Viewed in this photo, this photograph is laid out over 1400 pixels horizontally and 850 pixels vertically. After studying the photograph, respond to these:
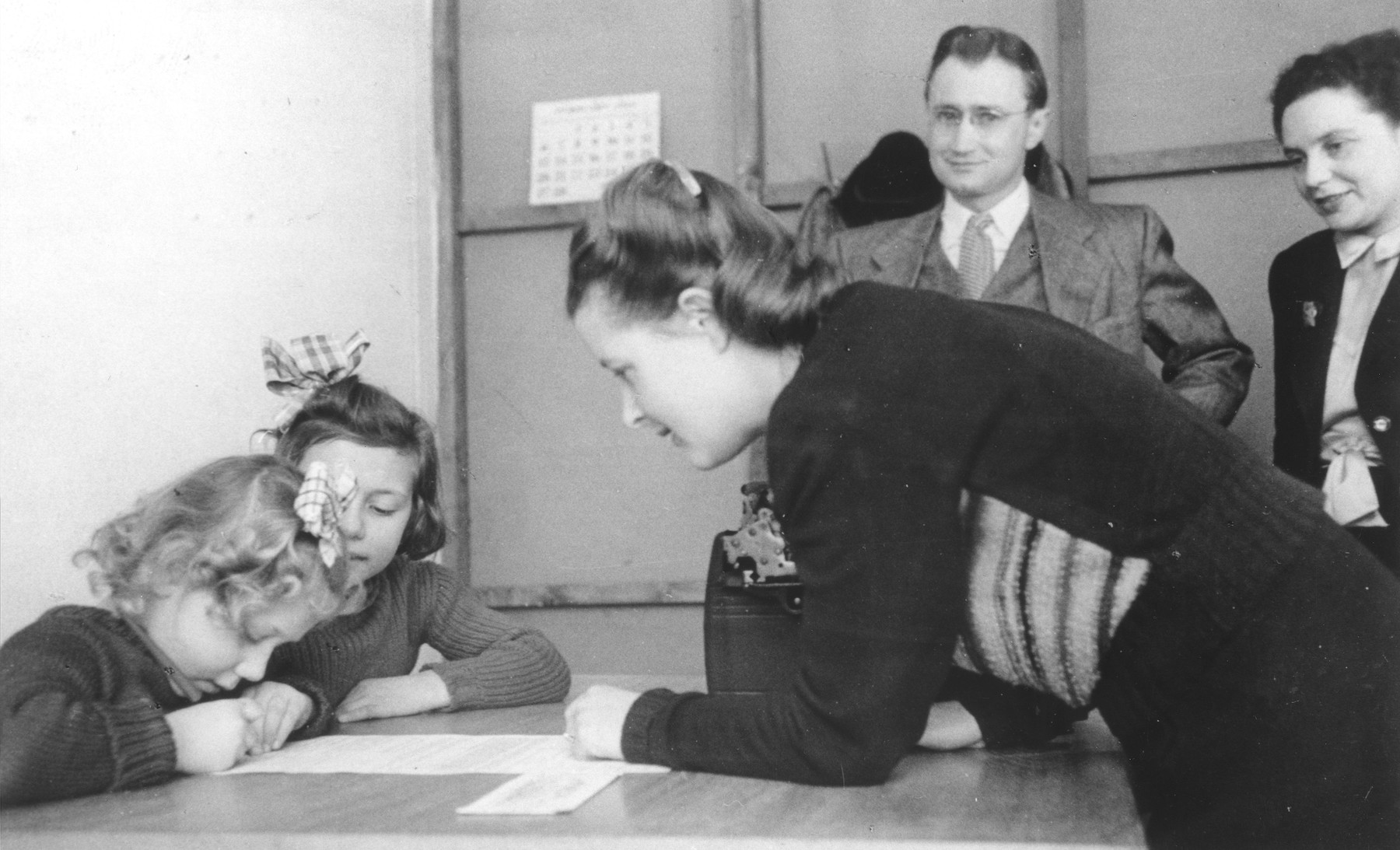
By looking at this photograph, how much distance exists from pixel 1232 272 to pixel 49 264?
247cm

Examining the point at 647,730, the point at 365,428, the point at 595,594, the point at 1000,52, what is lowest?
the point at 595,594

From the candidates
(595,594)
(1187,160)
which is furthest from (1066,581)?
(595,594)

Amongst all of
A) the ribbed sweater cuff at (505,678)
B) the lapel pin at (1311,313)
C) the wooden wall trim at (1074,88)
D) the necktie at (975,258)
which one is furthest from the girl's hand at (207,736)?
the wooden wall trim at (1074,88)

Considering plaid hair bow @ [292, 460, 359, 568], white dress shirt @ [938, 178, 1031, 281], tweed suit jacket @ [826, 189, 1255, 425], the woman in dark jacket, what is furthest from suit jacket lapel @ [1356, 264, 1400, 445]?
plaid hair bow @ [292, 460, 359, 568]

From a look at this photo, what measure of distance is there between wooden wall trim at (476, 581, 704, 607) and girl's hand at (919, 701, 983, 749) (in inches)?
78.1

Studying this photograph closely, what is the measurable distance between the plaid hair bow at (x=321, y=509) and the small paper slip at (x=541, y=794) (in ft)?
1.67

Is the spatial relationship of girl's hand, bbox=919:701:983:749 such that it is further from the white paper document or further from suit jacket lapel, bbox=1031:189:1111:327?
suit jacket lapel, bbox=1031:189:1111:327

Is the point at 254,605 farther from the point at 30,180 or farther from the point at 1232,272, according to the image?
the point at 1232,272

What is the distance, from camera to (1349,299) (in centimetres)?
224

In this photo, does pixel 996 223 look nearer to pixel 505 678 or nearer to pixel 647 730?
pixel 505 678

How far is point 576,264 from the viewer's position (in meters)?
1.25

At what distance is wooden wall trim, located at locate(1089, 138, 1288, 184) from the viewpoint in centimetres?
292

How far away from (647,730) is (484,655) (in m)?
0.78

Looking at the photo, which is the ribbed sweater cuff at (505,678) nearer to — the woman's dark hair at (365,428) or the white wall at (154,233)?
the woman's dark hair at (365,428)
